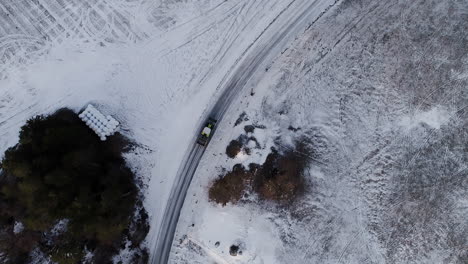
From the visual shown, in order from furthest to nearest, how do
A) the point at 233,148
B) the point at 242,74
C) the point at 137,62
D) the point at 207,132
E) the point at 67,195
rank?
the point at 242,74 → the point at 137,62 → the point at 233,148 → the point at 207,132 → the point at 67,195

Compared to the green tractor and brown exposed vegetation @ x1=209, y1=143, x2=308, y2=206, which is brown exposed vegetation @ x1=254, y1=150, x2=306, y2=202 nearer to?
brown exposed vegetation @ x1=209, y1=143, x2=308, y2=206

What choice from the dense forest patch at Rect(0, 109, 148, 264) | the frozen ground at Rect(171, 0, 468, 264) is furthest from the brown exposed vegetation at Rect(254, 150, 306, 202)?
the dense forest patch at Rect(0, 109, 148, 264)

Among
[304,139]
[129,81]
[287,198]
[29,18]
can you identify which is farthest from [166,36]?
[287,198]

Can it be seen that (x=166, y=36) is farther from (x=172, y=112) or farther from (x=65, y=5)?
(x=65, y=5)

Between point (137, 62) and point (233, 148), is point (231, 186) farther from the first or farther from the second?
point (137, 62)

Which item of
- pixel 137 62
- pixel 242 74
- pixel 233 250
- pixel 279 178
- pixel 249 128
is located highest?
pixel 242 74

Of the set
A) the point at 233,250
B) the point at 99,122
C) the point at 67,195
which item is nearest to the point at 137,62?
the point at 99,122
